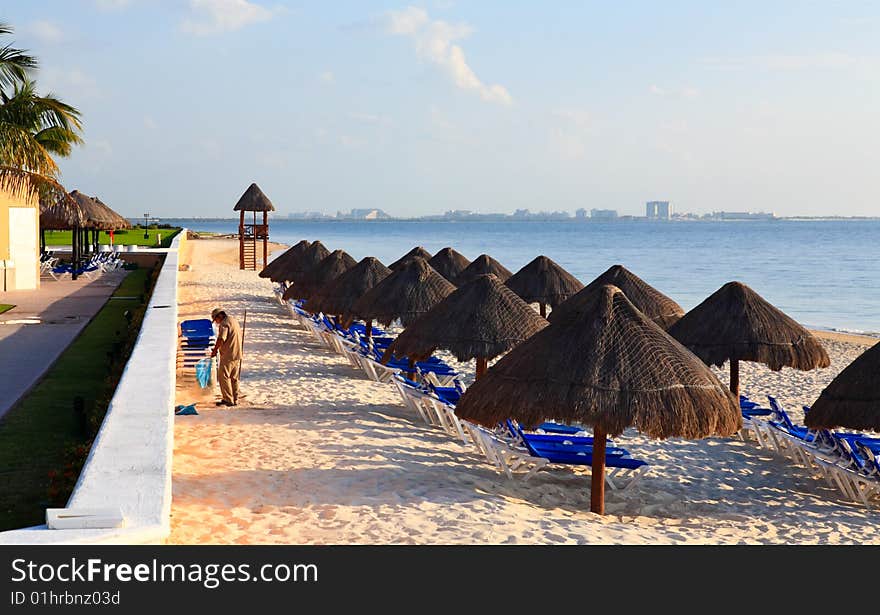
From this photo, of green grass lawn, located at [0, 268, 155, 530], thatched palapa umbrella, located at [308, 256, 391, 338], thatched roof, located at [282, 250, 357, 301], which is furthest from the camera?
thatched roof, located at [282, 250, 357, 301]

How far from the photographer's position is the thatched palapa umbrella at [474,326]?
1040cm

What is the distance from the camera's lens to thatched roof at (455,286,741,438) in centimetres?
737

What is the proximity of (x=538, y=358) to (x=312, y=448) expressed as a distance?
8.00 feet

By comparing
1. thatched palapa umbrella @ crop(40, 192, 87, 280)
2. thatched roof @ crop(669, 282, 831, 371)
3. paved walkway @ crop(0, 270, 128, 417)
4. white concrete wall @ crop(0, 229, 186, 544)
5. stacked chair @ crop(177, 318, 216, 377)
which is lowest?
paved walkway @ crop(0, 270, 128, 417)

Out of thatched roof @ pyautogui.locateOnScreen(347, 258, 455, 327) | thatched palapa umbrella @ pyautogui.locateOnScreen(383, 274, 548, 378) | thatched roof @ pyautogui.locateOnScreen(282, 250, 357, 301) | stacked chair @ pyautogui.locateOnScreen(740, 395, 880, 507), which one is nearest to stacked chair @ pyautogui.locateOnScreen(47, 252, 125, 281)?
thatched roof @ pyautogui.locateOnScreen(282, 250, 357, 301)

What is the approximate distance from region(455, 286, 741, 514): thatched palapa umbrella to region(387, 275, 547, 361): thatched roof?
7.59 feet

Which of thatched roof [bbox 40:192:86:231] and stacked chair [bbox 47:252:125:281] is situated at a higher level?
thatched roof [bbox 40:192:86:231]

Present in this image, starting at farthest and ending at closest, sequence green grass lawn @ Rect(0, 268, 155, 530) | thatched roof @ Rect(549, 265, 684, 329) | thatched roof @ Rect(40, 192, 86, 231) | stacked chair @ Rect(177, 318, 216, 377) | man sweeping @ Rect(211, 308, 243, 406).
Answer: thatched roof @ Rect(40, 192, 86, 231)
thatched roof @ Rect(549, 265, 684, 329)
stacked chair @ Rect(177, 318, 216, 377)
man sweeping @ Rect(211, 308, 243, 406)
green grass lawn @ Rect(0, 268, 155, 530)

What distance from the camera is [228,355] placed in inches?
418

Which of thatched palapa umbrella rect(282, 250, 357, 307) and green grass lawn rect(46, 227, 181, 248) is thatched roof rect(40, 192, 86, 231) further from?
green grass lawn rect(46, 227, 181, 248)

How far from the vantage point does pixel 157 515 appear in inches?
194
